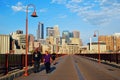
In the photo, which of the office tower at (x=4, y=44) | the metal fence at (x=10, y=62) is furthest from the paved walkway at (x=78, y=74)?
the office tower at (x=4, y=44)

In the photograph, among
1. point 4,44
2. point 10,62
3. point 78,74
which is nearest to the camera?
point 78,74

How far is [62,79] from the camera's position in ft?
63.9

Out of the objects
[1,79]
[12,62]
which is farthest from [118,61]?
[1,79]

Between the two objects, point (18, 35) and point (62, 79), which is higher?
point (18, 35)

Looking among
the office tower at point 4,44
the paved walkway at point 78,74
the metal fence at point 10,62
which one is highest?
the office tower at point 4,44

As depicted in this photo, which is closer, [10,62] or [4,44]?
[10,62]

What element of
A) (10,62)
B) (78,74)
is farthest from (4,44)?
(78,74)

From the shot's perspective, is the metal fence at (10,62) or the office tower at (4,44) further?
the office tower at (4,44)

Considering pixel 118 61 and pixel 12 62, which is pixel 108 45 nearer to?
pixel 118 61

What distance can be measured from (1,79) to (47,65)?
9694mm

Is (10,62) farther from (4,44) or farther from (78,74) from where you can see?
(4,44)

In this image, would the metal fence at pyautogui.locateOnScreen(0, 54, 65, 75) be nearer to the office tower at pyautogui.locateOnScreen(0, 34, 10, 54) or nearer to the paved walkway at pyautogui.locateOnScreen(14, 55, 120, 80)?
the paved walkway at pyautogui.locateOnScreen(14, 55, 120, 80)

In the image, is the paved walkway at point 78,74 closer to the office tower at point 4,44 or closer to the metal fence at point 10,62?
the metal fence at point 10,62

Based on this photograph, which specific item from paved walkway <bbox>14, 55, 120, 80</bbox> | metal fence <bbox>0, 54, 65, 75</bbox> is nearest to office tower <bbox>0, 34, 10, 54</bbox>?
paved walkway <bbox>14, 55, 120, 80</bbox>
